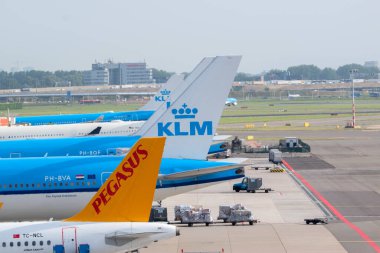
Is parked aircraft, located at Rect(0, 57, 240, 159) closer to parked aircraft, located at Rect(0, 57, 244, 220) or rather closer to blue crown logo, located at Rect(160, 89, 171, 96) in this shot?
parked aircraft, located at Rect(0, 57, 244, 220)

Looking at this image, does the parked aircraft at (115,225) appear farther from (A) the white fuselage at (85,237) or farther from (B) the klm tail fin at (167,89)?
(B) the klm tail fin at (167,89)

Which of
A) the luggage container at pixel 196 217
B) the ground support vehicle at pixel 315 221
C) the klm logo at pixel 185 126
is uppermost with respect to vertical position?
the klm logo at pixel 185 126

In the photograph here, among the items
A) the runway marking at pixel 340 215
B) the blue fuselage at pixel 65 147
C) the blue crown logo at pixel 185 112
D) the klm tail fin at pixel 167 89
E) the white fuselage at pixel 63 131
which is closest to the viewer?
the runway marking at pixel 340 215

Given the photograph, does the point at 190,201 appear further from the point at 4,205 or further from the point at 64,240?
the point at 64,240

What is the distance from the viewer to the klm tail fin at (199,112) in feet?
161

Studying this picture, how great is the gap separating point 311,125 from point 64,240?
408 feet

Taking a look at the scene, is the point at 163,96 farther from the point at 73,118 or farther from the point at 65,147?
the point at 65,147

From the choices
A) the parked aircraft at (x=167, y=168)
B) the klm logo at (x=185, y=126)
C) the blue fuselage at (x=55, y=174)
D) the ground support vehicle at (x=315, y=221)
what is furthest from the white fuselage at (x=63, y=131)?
the blue fuselage at (x=55, y=174)

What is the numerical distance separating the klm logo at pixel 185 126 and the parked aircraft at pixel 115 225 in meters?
16.0

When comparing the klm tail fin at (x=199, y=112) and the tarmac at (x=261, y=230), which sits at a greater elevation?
the klm tail fin at (x=199, y=112)

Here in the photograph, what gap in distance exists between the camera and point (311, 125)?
506 feet

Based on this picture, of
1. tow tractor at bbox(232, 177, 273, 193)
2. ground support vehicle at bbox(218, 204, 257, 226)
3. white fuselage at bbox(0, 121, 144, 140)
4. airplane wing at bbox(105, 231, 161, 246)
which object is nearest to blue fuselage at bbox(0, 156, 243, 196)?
ground support vehicle at bbox(218, 204, 257, 226)

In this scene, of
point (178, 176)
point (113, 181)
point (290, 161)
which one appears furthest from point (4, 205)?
point (290, 161)

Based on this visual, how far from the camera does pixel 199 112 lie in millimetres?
49594
